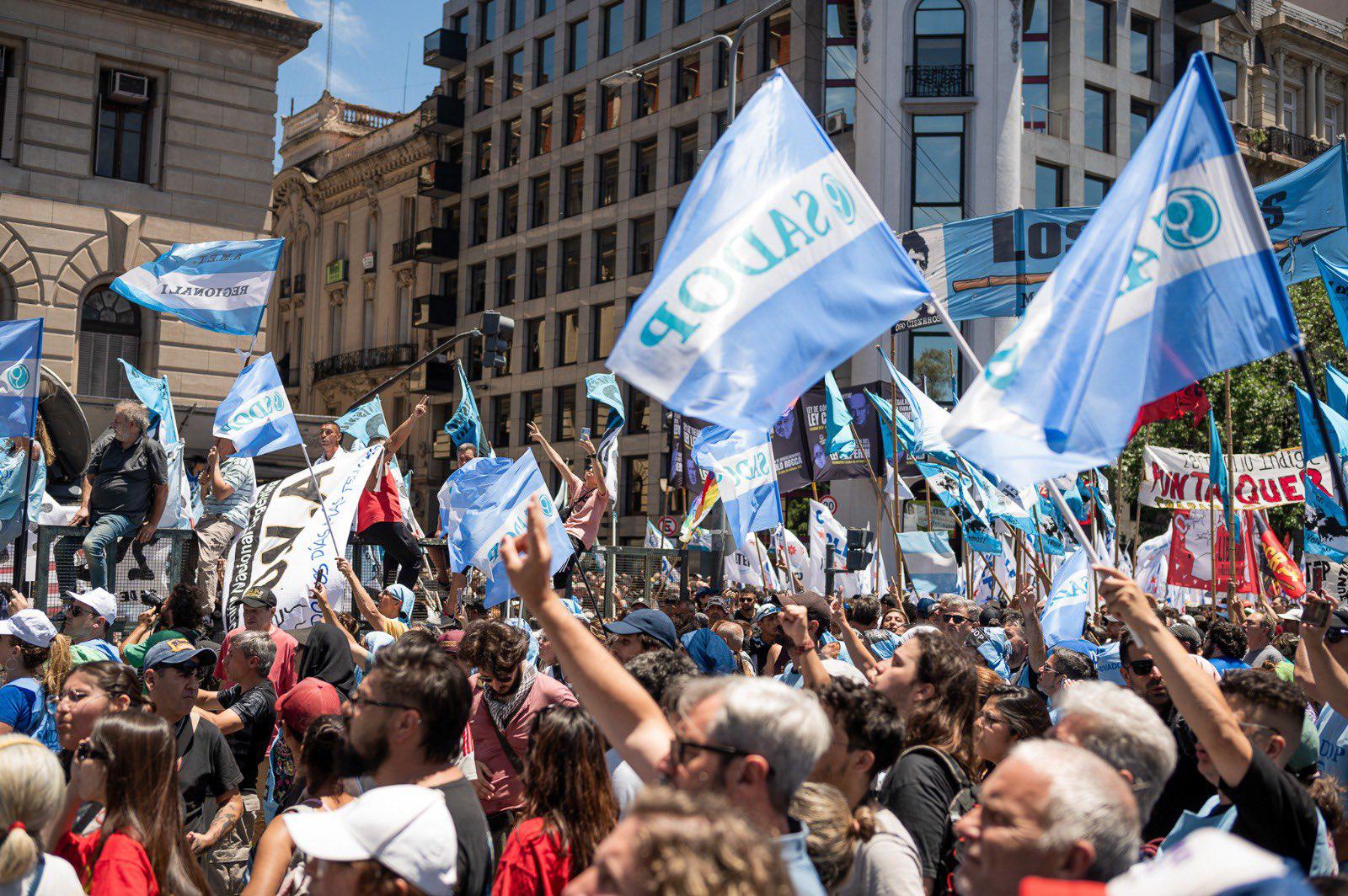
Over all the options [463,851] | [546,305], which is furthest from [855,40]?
[463,851]

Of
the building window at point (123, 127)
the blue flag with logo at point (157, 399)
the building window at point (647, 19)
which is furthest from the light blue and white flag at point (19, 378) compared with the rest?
the building window at point (647, 19)

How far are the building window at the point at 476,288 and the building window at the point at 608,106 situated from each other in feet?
26.0

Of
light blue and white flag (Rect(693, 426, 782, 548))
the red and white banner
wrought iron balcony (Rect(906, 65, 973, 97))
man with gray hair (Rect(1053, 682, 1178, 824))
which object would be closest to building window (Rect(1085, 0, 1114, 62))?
wrought iron balcony (Rect(906, 65, 973, 97))

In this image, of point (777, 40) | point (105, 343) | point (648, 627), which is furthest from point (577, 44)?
point (648, 627)

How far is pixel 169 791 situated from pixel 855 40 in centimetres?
3961

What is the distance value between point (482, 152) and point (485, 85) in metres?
2.68

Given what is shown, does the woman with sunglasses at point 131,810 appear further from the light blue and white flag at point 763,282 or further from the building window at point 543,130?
the building window at point 543,130

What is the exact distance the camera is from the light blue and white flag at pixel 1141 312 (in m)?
4.64

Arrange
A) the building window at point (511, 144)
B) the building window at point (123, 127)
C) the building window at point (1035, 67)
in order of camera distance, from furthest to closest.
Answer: the building window at point (511, 144)
the building window at point (1035, 67)
the building window at point (123, 127)

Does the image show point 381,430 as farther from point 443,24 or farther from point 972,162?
point 443,24

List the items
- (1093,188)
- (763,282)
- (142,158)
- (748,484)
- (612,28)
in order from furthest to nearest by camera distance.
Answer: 1. (612,28)
2. (1093,188)
3. (142,158)
4. (748,484)
5. (763,282)

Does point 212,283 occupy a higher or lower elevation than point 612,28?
lower

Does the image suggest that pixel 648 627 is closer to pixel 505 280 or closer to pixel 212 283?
pixel 212 283

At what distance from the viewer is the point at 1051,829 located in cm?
280
